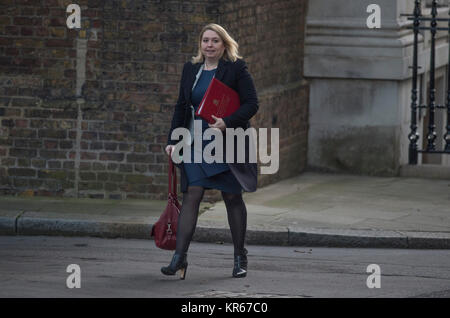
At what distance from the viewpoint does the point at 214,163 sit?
8.05m

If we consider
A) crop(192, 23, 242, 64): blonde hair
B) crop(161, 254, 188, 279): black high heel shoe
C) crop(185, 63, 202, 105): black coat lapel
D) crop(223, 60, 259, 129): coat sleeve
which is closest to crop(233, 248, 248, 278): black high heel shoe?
crop(161, 254, 188, 279): black high heel shoe

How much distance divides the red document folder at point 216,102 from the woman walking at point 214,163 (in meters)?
0.06

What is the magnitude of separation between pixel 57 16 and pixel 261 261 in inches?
144

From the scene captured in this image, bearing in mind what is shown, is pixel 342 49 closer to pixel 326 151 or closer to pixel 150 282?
pixel 326 151

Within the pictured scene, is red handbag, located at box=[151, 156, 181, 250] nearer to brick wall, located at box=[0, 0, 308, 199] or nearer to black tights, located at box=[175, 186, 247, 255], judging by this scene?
black tights, located at box=[175, 186, 247, 255]

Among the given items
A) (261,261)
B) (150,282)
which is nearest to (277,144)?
(261,261)

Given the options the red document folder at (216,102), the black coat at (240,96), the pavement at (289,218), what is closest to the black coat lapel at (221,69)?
the black coat at (240,96)

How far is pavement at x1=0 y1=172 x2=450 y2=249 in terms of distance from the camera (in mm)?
9797

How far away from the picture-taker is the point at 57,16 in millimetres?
11102

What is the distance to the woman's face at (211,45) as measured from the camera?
8055 mm

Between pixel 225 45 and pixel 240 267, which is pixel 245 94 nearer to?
pixel 225 45

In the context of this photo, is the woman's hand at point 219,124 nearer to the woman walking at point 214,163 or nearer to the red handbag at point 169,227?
the woman walking at point 214,163

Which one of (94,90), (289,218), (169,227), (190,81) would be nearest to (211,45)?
(190,81)

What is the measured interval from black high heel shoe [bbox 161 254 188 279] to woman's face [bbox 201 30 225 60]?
57.2 inches
